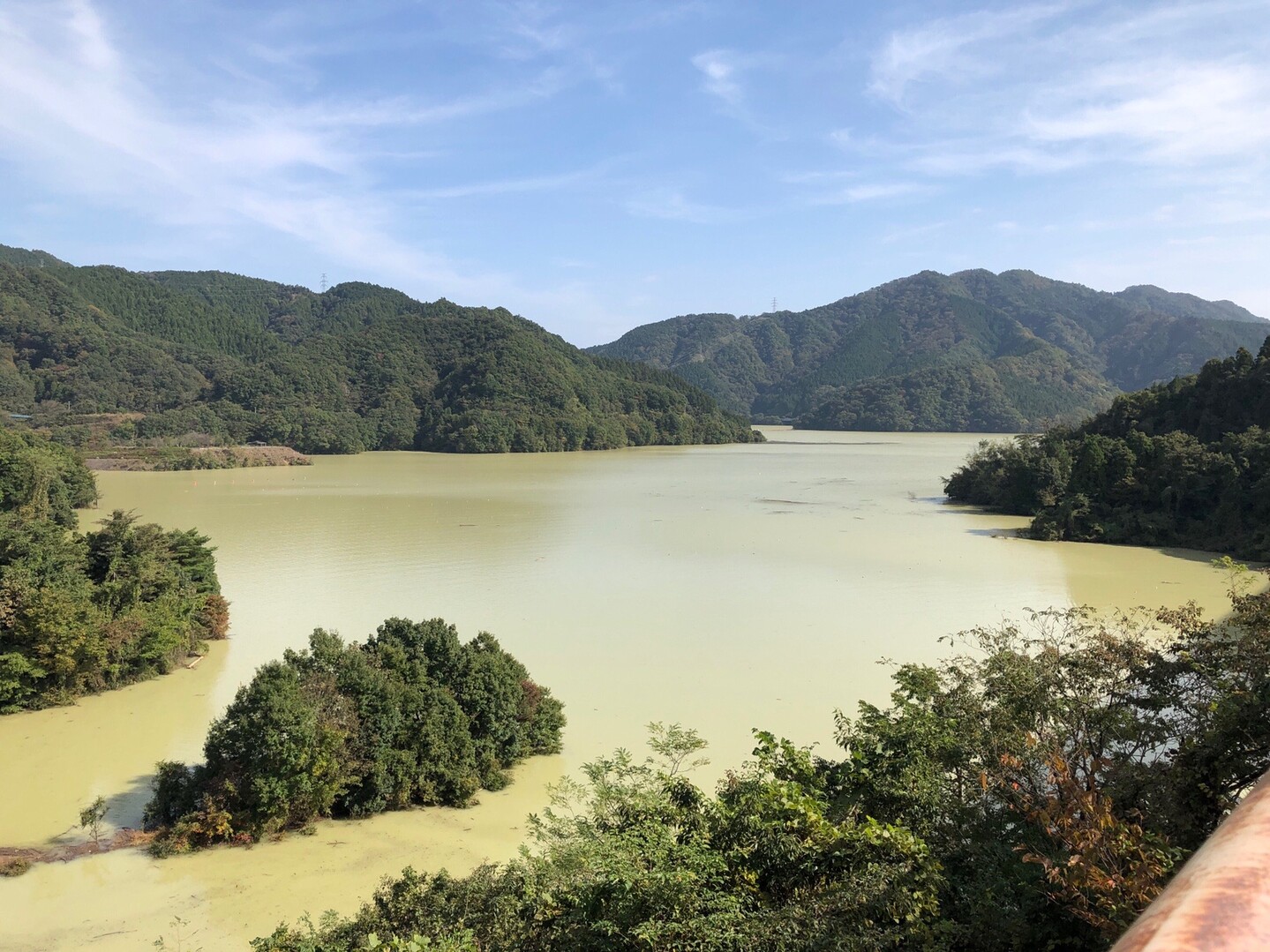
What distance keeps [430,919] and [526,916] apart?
53 cm

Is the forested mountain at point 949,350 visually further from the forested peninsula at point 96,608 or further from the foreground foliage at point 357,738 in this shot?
the foreground foliage at point 357,738

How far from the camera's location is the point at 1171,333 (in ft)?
415

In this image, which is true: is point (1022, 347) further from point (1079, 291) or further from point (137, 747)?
point (137, 747)

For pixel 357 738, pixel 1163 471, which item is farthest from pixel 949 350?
pixel 357 738

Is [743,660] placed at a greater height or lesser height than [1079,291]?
lesser

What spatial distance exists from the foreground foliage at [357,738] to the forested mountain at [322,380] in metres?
53.8

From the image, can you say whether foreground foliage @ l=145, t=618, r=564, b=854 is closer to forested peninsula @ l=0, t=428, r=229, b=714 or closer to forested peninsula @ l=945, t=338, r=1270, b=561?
forested peninsula @ l=0, t=428, r=229, b=714

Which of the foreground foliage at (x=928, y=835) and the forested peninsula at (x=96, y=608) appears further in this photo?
the forested peninsula at (x=96, y=608)

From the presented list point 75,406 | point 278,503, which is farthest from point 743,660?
point 75,406

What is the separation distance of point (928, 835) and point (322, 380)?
72.6 m

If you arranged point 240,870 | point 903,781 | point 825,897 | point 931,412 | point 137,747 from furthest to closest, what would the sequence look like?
point 931,412
point 137,747
point 240,870
point 903,781
point 825,897

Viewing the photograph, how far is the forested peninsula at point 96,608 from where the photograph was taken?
1060cm

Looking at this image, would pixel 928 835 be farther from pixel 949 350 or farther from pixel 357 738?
pixel 949 350

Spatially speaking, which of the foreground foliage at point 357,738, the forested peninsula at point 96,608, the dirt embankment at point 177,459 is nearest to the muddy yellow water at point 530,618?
the foreground foliage at point 357,738
